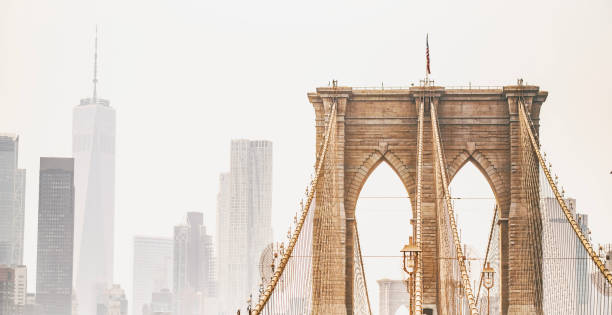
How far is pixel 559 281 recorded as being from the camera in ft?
175

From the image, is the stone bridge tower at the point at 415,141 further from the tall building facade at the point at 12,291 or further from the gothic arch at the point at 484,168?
the tall building facade at the point at 12,291

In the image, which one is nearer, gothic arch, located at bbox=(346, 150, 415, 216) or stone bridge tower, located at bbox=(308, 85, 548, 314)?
stone bridge tower, located at bbox=(308, 85, 548, 314)

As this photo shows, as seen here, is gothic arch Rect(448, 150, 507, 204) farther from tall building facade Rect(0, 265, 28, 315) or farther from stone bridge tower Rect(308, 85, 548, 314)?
tall building facade Rect(0, 265, 28, 315)

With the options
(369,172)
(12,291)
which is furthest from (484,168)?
(12,291)

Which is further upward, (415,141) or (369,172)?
(415,141)

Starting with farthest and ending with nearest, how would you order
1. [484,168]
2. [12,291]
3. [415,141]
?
[12,291] < [415,141] < [484,168]

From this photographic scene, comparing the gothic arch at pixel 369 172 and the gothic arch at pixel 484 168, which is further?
the gothic arch at pixel 369 172

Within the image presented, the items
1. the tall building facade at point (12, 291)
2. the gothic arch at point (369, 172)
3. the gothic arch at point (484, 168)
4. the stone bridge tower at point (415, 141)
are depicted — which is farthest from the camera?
the tall building facade at point (12, 291)

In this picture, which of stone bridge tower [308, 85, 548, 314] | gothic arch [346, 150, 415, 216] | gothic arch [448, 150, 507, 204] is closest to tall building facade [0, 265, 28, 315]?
gothic arch [346, 150, 415, 216]

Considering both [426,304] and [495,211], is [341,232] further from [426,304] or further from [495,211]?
[495,211]

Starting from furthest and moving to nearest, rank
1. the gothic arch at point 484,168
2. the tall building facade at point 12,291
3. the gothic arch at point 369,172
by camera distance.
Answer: the tall building facade at point 12,291, the gothic arch at point 369,172, the gothic arch at point 484,168

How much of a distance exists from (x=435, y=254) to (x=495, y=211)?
22.4ft

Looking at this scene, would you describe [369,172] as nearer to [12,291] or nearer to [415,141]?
[415,141]

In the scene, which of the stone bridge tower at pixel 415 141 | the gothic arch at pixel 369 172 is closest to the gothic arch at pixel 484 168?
the stone bridge tower at pixel 415 141
